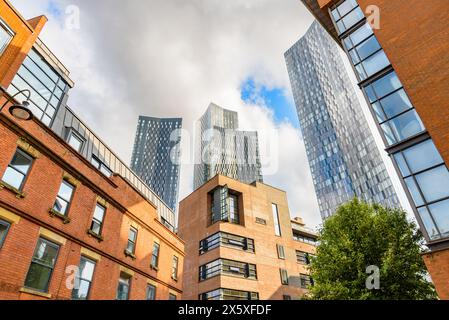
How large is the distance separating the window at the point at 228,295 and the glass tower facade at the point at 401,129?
23.5 meters

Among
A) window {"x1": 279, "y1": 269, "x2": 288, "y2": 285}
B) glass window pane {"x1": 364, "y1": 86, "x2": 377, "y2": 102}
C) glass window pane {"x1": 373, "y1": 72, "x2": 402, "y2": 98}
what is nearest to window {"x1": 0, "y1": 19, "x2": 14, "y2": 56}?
glass window pane {"x1": 364, "y1": 86, "x2": 377, "y2": 102}

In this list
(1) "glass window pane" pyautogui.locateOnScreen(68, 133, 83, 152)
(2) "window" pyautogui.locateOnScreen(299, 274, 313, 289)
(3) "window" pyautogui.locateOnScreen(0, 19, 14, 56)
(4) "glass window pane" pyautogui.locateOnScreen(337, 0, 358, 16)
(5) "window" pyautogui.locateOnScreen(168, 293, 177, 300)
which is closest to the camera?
(3) "window" pyautogui.locateOnScreen(0, 19, 14, 56)

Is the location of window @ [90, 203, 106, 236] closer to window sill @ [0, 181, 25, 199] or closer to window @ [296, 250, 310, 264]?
window sill @ [0, 181, 25, 199]

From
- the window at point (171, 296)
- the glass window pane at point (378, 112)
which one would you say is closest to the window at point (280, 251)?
the window at point (171, 296)

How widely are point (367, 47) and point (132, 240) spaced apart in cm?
2011

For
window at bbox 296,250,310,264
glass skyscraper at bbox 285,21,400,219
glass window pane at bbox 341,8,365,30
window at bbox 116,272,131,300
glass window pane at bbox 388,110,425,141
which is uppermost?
glass skyscraper at bbox 285,21,400,219

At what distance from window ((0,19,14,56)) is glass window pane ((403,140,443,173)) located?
892 inches

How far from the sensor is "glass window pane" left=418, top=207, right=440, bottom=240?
463 inches

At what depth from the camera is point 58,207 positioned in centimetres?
1375

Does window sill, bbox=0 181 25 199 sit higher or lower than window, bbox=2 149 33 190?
lower

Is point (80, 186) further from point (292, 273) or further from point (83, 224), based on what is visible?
point (292, 273)

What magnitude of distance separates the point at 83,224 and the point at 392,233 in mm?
19753

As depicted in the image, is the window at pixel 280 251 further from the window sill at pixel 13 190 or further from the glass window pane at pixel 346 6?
the window sill at pixel 13 190
